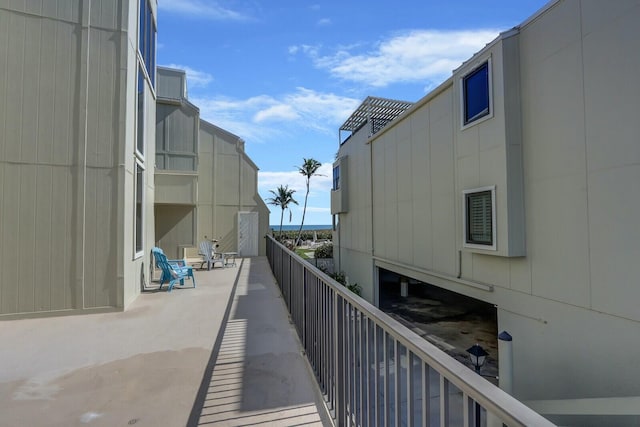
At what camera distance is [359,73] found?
892 cm

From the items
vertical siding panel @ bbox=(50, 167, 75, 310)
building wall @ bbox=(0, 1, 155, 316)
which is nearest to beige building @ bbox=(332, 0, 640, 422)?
building wall @ bbox=(0, 1, 155, 316)

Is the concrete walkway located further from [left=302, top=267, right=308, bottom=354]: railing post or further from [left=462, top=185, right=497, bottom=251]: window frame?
[left=462, top=185, right=497, bottom=251]: window frame

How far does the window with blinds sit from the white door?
29.2 ft

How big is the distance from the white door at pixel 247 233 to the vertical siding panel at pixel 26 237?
26.7ft

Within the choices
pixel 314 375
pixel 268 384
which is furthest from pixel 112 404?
pixel 314 375

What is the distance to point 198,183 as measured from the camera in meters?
12.0

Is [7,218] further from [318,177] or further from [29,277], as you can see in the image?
[318,177]

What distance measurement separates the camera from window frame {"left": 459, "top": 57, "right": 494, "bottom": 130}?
16.0 ft

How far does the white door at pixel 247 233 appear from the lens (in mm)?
12531

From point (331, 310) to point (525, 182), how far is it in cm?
383

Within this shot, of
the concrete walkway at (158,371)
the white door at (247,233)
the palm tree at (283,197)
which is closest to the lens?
the concrete walkway at (158,371)

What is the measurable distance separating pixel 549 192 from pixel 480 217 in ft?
3.75

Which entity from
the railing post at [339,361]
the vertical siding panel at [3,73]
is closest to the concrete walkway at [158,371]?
the railing post at [339,361]

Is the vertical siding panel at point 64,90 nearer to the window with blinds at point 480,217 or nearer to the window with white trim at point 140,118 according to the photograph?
the window with white trim at point 140,118
